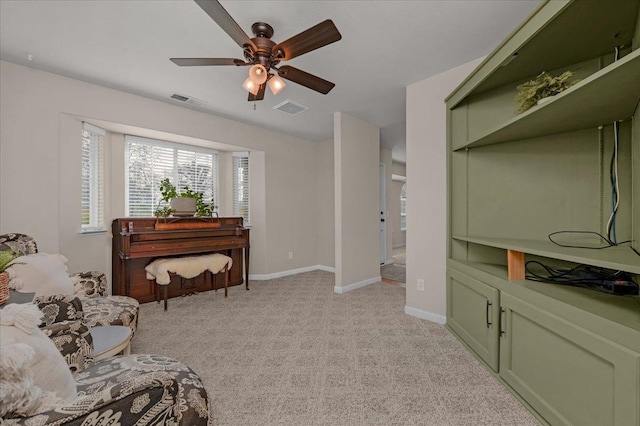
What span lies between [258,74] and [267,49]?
18 centimetres

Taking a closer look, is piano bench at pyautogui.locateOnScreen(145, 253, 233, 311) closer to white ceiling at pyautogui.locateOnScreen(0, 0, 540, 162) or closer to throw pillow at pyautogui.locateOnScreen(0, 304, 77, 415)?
white ceiling at pyautogui.locateOnScreen(0, 0, 540, 162)

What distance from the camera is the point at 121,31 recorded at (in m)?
2.07

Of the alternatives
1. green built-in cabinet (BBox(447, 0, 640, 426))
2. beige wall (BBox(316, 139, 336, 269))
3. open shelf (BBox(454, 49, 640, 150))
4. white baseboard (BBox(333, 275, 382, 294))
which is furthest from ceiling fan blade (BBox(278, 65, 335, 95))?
beige wall (BBox(316, 139, 336, 269))

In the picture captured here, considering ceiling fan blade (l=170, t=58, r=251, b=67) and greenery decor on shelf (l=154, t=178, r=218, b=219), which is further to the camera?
greenery decor on shelf (l=154, t=178, r=218, b=219)

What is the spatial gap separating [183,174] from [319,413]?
12.4ft

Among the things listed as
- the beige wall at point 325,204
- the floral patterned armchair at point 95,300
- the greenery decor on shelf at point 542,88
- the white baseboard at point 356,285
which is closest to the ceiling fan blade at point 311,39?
the greenery decor on shelf at point 542,88

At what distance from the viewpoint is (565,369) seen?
125cm

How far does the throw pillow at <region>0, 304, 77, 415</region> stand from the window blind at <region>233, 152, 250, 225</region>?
3.83 meters

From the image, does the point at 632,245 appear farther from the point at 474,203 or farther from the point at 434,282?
the point at 434,282

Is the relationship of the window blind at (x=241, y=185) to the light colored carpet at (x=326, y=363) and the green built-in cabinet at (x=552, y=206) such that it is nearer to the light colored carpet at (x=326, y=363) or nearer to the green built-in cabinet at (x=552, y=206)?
the light colored carpet at (x=326, y=363)

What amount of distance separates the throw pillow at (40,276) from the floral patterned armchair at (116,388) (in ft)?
1.57

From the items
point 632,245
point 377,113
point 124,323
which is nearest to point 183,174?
point 124,323

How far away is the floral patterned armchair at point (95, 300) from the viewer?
5.90ft

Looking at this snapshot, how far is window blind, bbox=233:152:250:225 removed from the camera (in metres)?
4.60
